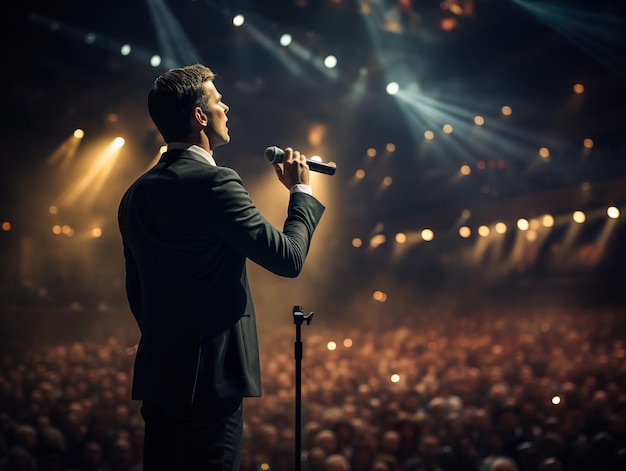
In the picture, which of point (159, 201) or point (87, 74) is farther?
point (87, 74)

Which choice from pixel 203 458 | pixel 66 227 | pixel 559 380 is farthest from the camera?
pixel 66 227

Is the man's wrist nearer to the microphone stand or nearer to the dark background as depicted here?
the microphone stand

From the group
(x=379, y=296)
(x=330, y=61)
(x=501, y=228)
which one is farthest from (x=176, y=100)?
(x=379, y=296)

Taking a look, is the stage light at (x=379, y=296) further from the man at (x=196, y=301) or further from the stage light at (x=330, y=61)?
the man at (x=196, y=301)

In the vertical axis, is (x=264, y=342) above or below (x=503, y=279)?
below

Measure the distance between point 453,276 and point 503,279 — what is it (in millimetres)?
1504

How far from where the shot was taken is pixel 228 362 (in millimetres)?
1247

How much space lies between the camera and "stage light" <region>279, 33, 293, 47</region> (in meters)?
8.44

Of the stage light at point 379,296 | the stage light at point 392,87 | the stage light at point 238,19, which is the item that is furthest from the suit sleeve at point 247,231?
the stage light at point 379,296

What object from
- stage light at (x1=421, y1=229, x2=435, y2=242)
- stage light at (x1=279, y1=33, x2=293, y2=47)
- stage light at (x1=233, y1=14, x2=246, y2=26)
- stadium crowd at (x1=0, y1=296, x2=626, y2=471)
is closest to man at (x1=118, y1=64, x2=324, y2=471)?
stadium crowd at (x1=0, y1=296, x2=626, y2=471)

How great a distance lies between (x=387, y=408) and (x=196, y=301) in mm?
4706

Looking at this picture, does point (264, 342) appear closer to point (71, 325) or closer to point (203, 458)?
point (71, 325)

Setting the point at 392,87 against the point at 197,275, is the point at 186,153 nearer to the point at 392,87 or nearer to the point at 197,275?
the point at 197,275

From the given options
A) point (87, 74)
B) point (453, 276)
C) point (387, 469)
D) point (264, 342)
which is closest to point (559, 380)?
point (387, 469)
